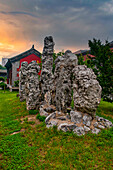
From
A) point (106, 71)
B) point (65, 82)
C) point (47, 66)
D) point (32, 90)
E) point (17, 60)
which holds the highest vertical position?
point (17, 60)

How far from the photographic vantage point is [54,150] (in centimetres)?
410

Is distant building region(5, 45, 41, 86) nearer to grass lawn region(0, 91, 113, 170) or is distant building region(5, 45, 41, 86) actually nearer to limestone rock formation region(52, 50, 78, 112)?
limestone rock formation region(52, 50, 78, 112)

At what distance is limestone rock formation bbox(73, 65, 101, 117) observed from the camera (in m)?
5.70

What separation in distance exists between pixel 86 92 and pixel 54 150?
3014 mm

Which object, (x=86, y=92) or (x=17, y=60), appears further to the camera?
(x=17, y=60)

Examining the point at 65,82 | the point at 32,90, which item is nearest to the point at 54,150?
the point at 65,82

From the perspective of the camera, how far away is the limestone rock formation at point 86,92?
Result: 18.7 feet

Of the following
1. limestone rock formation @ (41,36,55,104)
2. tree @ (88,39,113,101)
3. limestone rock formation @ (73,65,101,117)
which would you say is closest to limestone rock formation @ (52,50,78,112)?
limestone rock formation @ (73,65,101,117)

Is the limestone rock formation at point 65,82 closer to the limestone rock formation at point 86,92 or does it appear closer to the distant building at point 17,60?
the limestone rock formation at point 86,92

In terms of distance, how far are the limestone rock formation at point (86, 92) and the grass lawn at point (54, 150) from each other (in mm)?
1262

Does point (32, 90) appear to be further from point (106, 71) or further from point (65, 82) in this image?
point (106, 71)

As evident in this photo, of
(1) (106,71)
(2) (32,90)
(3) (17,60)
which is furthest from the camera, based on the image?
(3) (17,60)

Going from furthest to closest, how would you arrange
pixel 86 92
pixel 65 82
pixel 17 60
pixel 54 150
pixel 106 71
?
pixel 17 60, pixel 106 71, pixel 65 82, pixel 86 92, pixel 54 150

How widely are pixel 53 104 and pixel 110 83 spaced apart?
4.55 m
